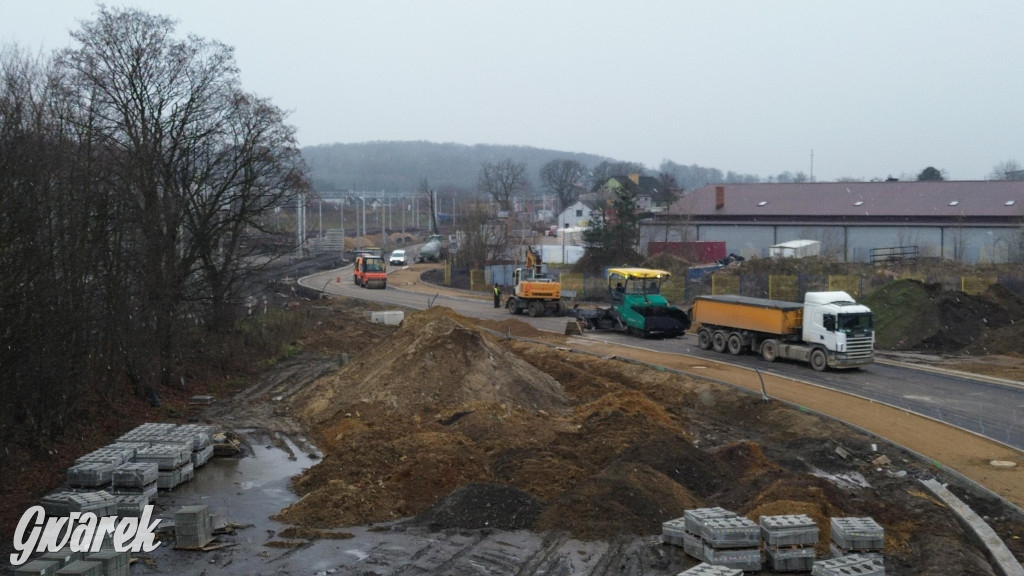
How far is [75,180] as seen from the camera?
20688mm

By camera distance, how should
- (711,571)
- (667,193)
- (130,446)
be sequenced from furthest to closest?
(667,193)
(130,446)
(711,571)

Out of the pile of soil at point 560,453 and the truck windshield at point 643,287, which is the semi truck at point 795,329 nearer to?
the truck windshield at point 643,287

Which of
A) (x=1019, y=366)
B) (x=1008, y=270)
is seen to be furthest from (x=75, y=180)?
(x=1008, y=270)

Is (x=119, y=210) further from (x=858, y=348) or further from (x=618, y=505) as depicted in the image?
(x=858, y=348)

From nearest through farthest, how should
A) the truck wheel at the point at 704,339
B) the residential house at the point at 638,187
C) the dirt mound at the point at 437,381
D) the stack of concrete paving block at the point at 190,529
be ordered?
the stack of concrete paving block at the point at 190,529 → the dirt mound at the point at 437,381 → the truck wheel at the point at 704,339 → the residential house at the point at 638,187

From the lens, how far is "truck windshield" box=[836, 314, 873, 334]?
2861 centimetres

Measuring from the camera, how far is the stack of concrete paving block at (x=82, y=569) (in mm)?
11617

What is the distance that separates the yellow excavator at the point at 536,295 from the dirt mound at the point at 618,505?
2859 centimetres

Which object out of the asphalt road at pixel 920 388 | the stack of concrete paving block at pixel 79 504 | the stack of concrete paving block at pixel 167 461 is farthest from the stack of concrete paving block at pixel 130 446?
the asphalt road at pixel 920 388

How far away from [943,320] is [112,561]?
107ft

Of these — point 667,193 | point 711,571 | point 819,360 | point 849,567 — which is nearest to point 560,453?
point 711,571

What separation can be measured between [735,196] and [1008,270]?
27310 mm

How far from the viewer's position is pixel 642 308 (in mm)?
37500

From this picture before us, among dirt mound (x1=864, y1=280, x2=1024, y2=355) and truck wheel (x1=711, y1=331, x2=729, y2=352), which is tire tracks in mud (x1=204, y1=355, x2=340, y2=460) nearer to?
truck wheel (x1=711, y1=331, x2=729, y2=352)
